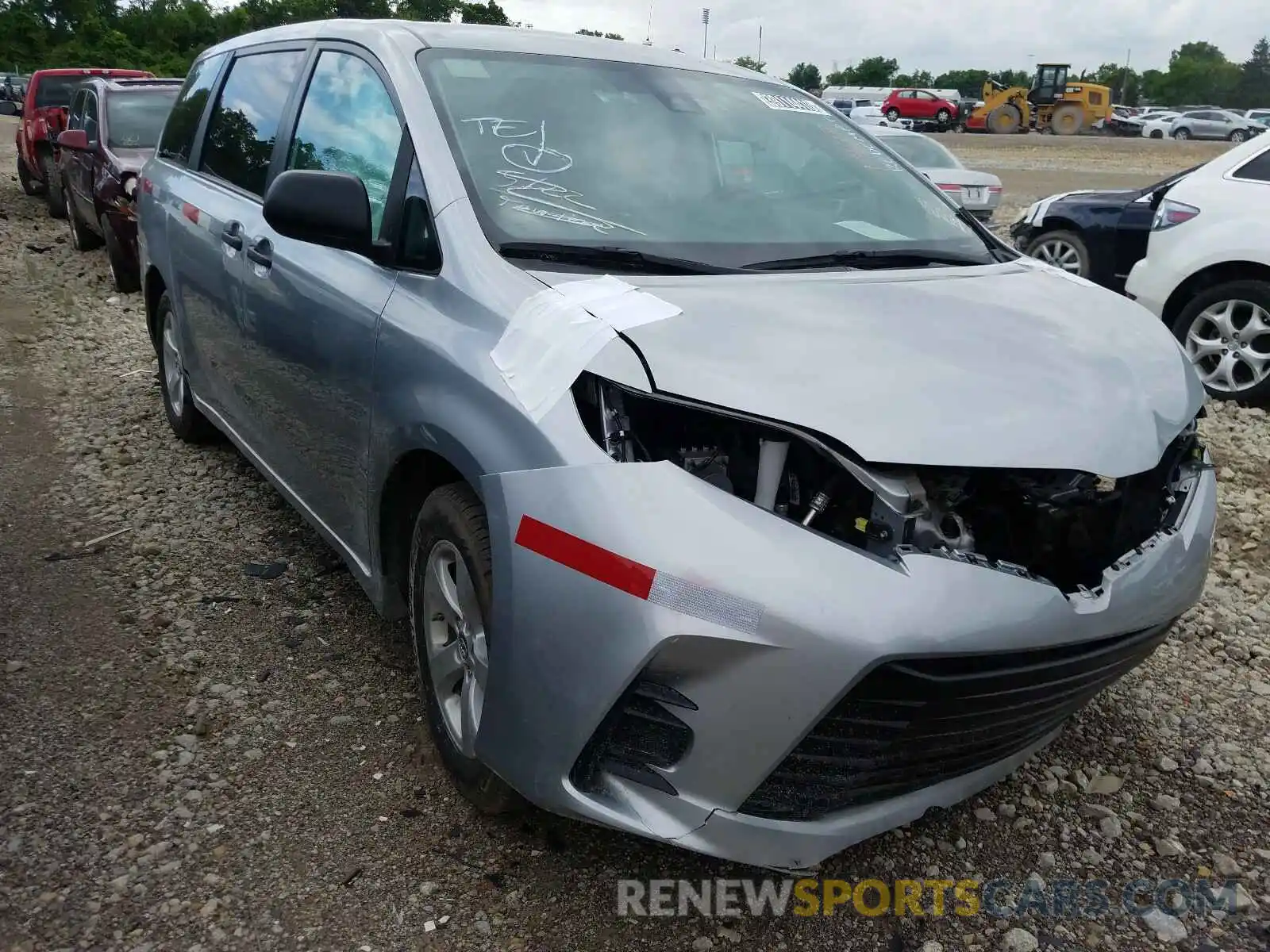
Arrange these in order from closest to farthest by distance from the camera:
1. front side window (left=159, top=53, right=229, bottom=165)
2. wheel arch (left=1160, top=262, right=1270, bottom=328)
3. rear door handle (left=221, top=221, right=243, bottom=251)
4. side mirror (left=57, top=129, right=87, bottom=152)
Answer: rear door handle (left=221, top=221, right=243, bottom=251) → front side window (left=159, top=53, right=229, bottom=165) → wheel arch (left=1160, top=262, right=1270, bottom=328) → side mirror (left=57, top=129, right=87, bottom=152)

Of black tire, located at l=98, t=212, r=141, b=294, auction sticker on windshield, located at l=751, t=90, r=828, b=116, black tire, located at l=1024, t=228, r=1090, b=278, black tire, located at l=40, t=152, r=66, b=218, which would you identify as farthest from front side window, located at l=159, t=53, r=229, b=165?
black tire, located at l=40, t=152, r=66, b=218

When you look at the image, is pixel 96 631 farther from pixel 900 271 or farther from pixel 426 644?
pixel 900 271

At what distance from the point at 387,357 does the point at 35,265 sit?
979cm

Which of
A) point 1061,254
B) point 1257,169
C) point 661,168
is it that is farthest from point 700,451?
point 1061,254

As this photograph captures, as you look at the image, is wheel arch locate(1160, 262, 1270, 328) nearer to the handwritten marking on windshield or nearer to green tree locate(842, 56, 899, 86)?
the handwritten marking on windshield

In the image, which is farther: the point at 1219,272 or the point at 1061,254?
the point at 1061,254

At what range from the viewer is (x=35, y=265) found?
34.6 feet

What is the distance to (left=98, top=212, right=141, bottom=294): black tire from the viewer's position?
29.1ft

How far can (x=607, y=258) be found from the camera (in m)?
2.47

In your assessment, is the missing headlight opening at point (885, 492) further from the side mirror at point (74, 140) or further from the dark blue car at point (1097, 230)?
the side mirror at point (74, 140)

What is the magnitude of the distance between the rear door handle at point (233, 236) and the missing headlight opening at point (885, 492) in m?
2.06

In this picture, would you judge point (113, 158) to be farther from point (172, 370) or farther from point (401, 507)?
point (401, 507)

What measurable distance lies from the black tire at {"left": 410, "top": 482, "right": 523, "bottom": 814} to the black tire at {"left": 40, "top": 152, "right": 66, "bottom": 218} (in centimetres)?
1289

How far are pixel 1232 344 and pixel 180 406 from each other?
569 centimetres
